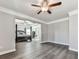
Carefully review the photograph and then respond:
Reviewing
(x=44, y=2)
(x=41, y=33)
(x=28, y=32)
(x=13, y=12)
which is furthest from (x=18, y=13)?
(x=28, y=32)

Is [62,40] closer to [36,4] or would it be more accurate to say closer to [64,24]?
[64,24]

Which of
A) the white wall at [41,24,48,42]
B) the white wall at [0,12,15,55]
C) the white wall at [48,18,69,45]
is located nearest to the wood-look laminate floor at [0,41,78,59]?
the white wall at [0,12,15,55]

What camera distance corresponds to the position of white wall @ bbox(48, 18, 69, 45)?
714cm

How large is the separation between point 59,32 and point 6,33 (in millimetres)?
5327

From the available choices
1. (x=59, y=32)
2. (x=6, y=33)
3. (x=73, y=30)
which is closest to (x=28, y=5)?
(x=6, y=33)

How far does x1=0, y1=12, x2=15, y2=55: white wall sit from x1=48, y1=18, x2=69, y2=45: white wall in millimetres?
4911

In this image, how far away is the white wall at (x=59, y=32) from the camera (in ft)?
23.4

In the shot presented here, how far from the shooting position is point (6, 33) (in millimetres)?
4164

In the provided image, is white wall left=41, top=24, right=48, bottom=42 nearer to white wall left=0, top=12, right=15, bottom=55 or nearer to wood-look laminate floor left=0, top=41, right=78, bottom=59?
wood-look laminate floor left=0, top=41, right=78, bottom=59

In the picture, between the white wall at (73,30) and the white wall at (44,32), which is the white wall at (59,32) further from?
the white wall at (73,30)

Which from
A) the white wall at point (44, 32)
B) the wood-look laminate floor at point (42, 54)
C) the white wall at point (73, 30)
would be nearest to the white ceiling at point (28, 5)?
the white wall at point (73, 30)

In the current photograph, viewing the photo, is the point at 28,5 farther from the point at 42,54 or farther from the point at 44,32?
the point at 44,32

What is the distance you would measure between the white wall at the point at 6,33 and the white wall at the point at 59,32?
4.91 meters

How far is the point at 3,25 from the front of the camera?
13.2 ft
